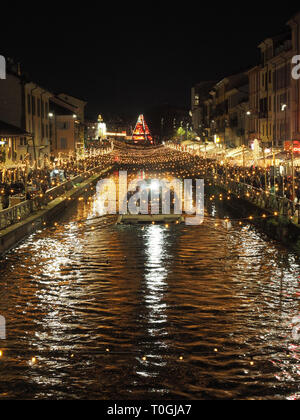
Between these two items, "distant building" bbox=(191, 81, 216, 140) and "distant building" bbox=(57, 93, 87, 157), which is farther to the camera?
"distant building" bbox=(191, 81, 216, 140)

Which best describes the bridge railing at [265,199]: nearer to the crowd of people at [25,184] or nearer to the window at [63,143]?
the crowd of people at [25,184]

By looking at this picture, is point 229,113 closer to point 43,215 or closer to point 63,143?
point 63,143

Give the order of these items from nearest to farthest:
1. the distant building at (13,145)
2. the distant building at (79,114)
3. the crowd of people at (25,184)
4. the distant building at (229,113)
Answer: the crowd of people at (25,184) < the distant building at (13,145) < the distant building at (229,113) < the distant building at (79,114)

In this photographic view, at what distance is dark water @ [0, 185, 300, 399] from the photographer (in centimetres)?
943

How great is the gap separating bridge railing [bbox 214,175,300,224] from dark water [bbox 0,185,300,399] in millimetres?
1709

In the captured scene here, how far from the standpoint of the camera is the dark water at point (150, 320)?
943cm

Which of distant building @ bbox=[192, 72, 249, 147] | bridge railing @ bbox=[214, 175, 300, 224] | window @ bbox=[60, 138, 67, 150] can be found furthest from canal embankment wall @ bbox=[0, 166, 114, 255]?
window @ bbox=[60, 138, 67, 150]

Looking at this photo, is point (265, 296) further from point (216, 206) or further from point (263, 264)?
point (216, 206)

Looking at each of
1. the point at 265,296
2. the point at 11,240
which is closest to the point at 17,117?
the point at 11,240

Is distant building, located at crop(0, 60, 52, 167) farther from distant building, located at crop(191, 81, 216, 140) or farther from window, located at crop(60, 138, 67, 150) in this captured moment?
distant building, located at crop(191, 81, 216, 140)

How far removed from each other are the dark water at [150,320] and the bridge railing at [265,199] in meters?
1.71

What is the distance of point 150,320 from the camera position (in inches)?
504

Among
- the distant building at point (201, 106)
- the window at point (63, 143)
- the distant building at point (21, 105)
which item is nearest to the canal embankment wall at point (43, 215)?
the distant building at point (21, 105)

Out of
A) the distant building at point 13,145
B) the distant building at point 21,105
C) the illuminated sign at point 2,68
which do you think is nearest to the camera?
the distant building at point 13,145
